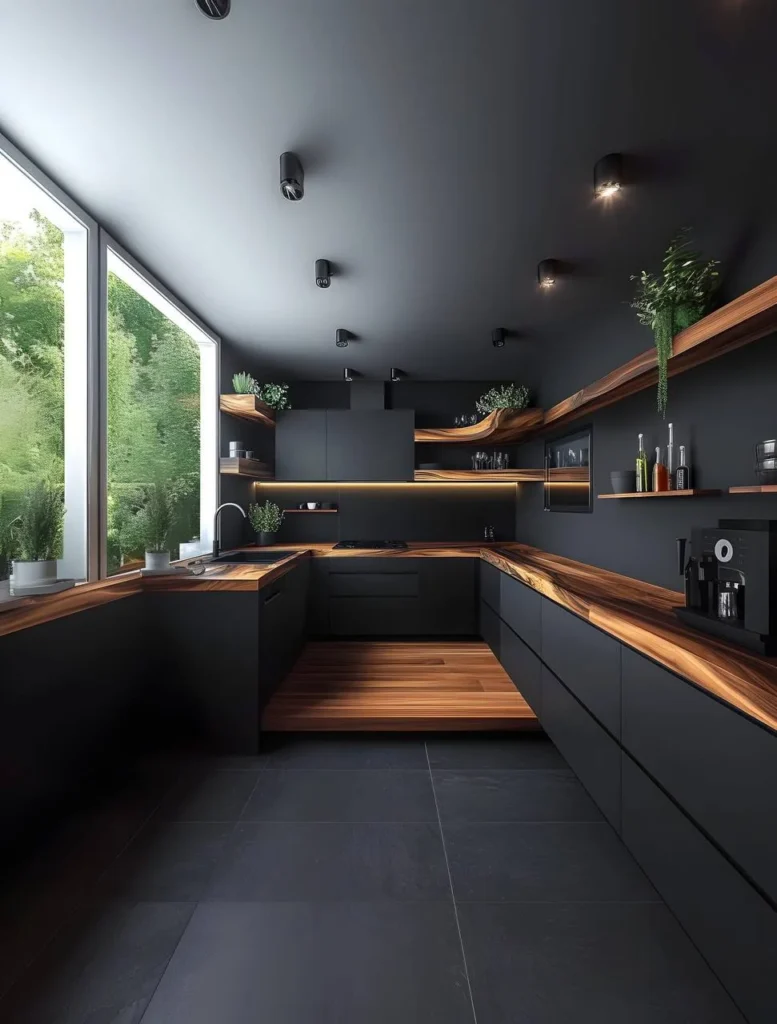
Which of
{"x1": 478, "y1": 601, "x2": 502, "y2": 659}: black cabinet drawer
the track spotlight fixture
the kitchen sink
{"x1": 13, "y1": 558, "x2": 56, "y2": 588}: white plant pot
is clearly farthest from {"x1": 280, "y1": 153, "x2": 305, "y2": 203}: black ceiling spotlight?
{"x1": 478, "y1": 601, "x2": 502, "y2": 659}: black cabinet drawer

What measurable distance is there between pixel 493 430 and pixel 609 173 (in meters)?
2.55

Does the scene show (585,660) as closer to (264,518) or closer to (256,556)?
(256,556)

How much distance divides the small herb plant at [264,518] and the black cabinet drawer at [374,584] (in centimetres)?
86

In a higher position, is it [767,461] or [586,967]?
[767,461]

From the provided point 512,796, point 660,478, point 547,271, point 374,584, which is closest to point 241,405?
point 374,584

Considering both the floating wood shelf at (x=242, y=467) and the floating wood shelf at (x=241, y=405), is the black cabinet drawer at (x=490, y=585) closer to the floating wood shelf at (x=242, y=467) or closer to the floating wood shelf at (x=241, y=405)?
the floating wood shelf at (x=242, y=467)

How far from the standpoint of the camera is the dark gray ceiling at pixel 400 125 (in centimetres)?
131

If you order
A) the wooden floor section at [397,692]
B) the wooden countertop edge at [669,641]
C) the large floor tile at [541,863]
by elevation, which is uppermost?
the wooden countertop edge at [669,641]

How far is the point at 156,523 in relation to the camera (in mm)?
2490

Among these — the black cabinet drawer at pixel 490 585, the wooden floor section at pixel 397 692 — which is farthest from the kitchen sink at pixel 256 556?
the black cabinet drawer at pixel 490 585

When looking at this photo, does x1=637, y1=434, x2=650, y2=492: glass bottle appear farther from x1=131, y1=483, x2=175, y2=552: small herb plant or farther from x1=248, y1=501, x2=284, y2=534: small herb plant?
x1=248, y1=501, x2=284, y2=534: small herb plant

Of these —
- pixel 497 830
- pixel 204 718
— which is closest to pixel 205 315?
pixel 204 718

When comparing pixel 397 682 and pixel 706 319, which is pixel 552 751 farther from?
pixel 706 319

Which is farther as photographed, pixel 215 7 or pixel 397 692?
pixel 397 692
